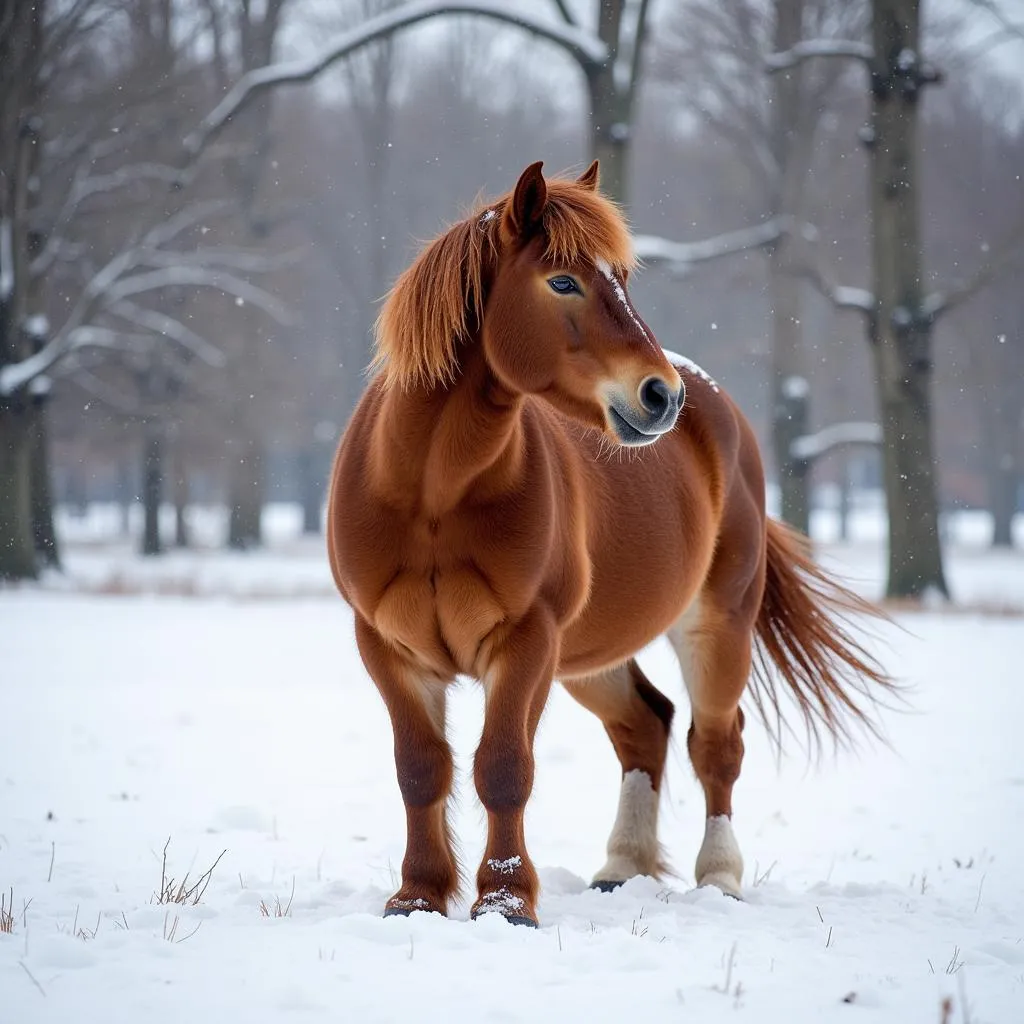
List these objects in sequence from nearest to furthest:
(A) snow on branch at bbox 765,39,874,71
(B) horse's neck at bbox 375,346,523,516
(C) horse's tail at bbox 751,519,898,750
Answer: (B) horse's neck at bbox 375,346,523,516, (C) horse's tail at bbox 751,519,898,750, (A) snow on branch at bbox 765,39,874,71

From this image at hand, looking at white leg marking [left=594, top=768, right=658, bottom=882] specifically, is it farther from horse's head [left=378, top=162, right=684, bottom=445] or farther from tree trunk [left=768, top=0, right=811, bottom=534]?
tree trunk [left=768, top=0, right=811, bottom=534]

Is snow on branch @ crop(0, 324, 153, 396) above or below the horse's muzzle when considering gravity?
above

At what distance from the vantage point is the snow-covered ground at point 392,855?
267 centimetres

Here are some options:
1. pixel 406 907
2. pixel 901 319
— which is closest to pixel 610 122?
pixel 901 319

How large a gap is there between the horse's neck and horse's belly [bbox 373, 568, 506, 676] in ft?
0.68

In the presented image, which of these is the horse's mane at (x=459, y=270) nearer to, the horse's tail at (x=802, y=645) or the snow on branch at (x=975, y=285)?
the horse's tail at (x=802, y=645)

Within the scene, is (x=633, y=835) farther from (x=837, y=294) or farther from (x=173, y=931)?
(x=837, y=294)

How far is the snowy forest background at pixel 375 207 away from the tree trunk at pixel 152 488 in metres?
0.08

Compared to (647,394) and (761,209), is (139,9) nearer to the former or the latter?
(761,209)

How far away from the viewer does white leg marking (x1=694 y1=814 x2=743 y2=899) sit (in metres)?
4.43

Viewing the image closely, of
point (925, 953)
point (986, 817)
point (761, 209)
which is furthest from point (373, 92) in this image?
point (925, 953)

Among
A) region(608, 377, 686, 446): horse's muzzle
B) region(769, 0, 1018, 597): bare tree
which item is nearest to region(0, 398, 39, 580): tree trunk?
region(769, 0, 1018, 597): bare tree

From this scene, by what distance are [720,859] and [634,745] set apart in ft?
1.92

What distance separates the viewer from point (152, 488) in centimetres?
2219
